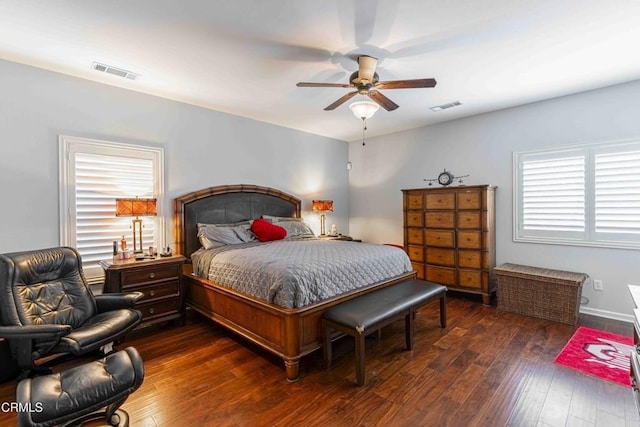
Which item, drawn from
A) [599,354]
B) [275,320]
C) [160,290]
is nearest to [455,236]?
[599,354]

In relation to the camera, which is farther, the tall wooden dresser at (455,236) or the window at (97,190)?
the tall wooden dresser at (455,236)

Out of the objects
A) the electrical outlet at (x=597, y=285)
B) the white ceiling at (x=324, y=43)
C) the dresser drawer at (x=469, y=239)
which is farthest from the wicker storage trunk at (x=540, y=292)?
the white ceiling at (x=324, y=43)

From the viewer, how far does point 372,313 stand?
8.08ft

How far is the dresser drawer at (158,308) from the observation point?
3.20m

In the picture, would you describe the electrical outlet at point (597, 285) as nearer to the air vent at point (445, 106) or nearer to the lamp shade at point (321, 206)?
the air vent at point (445, 106)

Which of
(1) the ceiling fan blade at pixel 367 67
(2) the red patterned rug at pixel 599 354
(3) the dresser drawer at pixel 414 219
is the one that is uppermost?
(1) the ceiling fan blade at pixel 367 67

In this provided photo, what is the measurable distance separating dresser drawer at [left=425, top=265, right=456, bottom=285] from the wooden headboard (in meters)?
2.41

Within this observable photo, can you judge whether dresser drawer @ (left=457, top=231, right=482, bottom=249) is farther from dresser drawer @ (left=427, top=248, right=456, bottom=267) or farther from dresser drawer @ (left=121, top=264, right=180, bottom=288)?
dresser drawer @ (left=121, top=264, right=180, bottom=288)

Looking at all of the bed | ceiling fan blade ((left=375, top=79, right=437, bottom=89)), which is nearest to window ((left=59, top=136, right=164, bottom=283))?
the bed

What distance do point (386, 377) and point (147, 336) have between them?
2.56 meters

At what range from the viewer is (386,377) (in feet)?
7.97

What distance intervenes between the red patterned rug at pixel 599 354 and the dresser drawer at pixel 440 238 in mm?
1706

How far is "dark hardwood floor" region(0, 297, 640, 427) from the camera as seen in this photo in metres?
1.97

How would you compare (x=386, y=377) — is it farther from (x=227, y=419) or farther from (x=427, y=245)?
(x=427, y=245)
